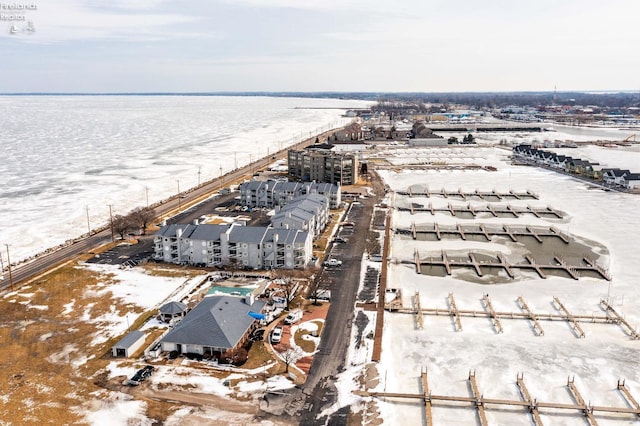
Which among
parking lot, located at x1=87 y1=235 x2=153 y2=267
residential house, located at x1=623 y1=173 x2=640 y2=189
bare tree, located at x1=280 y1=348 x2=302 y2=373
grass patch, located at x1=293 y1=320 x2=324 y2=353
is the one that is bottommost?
bare tree, located at x1=280 y1=348 x2=302 y2=373

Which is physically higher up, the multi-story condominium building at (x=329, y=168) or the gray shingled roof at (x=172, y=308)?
the multi-story condominium building at (x=329, y=168)

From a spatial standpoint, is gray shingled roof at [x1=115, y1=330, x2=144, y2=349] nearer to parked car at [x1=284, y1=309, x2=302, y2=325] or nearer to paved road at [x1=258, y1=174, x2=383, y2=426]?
parked car at [x1=284, y1=309, x2=302, y2=325]

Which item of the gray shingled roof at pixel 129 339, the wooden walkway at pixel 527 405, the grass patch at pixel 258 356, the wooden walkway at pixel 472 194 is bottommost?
the wooden walkway at pixel 527 405

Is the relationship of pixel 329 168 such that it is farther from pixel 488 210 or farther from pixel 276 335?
pixel 276 335

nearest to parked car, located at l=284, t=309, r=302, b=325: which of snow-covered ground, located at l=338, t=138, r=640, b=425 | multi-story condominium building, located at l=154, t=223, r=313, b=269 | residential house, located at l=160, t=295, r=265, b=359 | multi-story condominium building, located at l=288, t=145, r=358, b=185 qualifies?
residential house, located at l=160, t=295, r=265, b=359

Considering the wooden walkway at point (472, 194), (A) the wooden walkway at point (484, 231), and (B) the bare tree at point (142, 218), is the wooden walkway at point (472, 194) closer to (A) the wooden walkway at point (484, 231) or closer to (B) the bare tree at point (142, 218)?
(A) the wooden walkway at point (484, 231)

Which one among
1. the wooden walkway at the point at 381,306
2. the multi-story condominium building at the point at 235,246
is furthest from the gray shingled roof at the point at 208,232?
the wooden walkway at the point at 381,306
